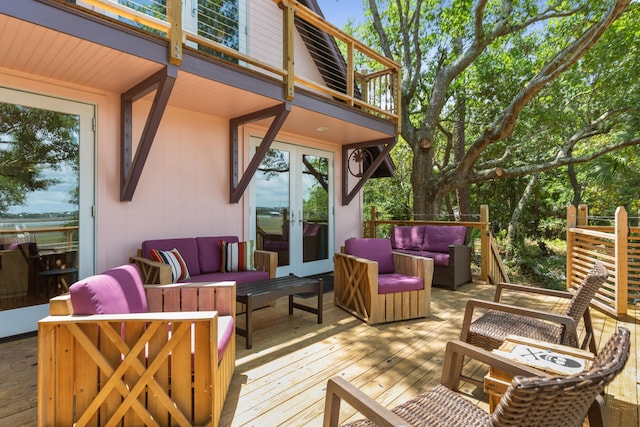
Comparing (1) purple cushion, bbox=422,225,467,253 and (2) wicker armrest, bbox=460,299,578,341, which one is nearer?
(2) wicker armrest, bbox=460,299,578,341

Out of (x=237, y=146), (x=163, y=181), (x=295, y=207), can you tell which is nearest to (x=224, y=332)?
(x=163, y=181)

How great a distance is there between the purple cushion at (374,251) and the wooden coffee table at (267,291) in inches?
32.3

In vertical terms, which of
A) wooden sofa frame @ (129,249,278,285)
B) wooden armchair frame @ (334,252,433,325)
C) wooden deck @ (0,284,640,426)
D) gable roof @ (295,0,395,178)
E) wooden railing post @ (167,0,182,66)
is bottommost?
wooden deck @ (0,284,640,426)

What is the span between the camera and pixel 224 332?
2.16 meters

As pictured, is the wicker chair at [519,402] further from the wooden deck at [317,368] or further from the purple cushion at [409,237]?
the purple cushion at [409,237]

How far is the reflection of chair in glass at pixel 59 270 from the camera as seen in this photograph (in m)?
3.44

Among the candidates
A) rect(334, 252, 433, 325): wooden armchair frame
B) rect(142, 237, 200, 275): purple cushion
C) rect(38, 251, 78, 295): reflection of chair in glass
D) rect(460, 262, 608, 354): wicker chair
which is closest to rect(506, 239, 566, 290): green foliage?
rect(334, 252, 433, 325): wooden armchair frame

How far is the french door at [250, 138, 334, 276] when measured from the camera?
541 centimetres

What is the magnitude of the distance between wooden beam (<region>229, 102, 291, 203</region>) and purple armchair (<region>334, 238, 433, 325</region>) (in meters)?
1.60

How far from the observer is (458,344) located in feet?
5.35

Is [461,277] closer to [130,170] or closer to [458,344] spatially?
[458,344]

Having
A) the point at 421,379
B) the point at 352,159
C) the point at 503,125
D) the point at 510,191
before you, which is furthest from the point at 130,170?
the point at 510,191

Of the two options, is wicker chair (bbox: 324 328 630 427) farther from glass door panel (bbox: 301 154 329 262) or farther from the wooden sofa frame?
glass door panel (bbox: 301 154 329 262)

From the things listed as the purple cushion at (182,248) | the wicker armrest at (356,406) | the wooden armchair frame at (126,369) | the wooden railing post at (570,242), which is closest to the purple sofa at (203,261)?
the purple cushion at (182,248)
